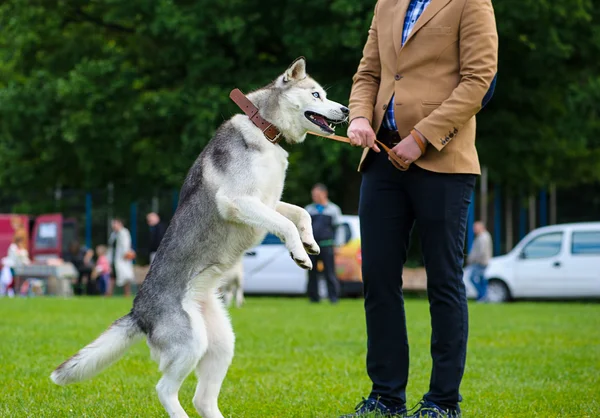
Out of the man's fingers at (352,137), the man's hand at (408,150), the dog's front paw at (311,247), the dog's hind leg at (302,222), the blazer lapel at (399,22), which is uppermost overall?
the blazer lapel at (399,22)

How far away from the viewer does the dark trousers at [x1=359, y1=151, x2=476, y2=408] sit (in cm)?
516

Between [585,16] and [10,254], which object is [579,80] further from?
[10,254]

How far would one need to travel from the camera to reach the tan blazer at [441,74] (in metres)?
4.99

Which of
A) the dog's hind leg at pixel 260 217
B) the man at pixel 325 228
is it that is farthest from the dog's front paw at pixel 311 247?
the man at pixel 325 228

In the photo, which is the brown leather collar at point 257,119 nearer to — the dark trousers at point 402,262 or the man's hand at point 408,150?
the dark trousers at point 402,262

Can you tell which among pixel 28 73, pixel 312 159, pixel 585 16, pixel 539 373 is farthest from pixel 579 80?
pixel 539 373

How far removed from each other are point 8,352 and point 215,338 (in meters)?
4.22

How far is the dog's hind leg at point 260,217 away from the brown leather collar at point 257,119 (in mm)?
431

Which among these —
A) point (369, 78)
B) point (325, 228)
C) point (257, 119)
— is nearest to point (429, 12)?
point (369, 78)

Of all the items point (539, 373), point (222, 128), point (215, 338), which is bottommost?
point (539, 373)

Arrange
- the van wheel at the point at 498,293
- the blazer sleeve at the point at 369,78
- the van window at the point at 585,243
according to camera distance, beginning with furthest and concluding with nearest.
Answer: the van wheel at the point at 498,293, the van window at the point at 585,243, the blazer sleeve at the point at 369,78

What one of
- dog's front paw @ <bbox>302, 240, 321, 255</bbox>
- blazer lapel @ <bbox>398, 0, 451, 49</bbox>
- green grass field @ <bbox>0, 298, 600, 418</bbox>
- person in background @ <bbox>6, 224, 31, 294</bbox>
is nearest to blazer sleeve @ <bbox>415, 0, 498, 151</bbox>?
blazer lapel @ <bbox>398, 0, 451, 49</bbox>

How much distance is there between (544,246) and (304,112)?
16.9 m

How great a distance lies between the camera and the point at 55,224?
86.7 ft
